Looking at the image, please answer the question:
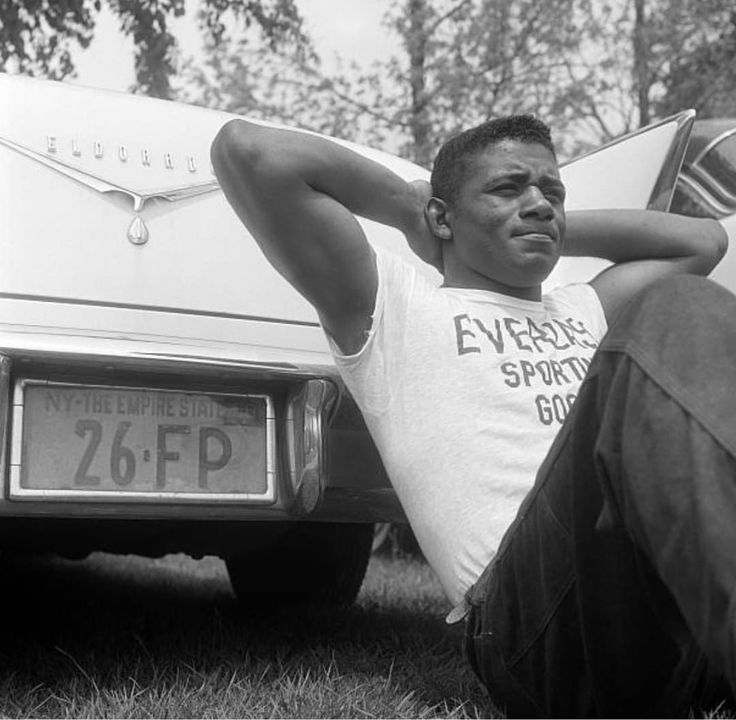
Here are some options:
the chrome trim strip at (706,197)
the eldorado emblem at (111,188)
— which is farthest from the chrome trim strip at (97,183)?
the chrome trim strip at (706,197)

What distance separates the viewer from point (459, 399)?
184 centimetres

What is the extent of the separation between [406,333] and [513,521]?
0.44 metres

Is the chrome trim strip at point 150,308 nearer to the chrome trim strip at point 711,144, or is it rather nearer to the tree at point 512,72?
the chrome trim strip at point 711,144

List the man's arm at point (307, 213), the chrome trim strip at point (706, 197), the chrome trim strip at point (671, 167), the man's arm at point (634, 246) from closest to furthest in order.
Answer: the man's arm at point (307, 213) < the man's arm at point (634, 246) < the chrome trim strip at point (671, 167) < the chrome trim strip at point (706, 197)

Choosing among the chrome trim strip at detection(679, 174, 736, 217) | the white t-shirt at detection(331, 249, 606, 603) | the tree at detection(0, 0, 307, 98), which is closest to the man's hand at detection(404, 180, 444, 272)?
the white t-shirt at detection(331, 249, 606, 603)

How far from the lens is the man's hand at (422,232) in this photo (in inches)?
84.6

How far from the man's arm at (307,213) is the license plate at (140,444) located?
0.32 metres

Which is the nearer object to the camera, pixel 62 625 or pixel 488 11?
pixel 62 625

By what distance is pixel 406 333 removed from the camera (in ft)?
6.28

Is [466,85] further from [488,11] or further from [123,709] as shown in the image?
[123,709]

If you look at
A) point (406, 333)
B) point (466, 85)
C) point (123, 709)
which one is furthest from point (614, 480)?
point (466, 85)

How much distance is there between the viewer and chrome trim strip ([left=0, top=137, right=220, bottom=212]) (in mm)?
2156

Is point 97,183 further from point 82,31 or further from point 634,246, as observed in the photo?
point 82,31

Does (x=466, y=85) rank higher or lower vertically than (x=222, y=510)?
higher
